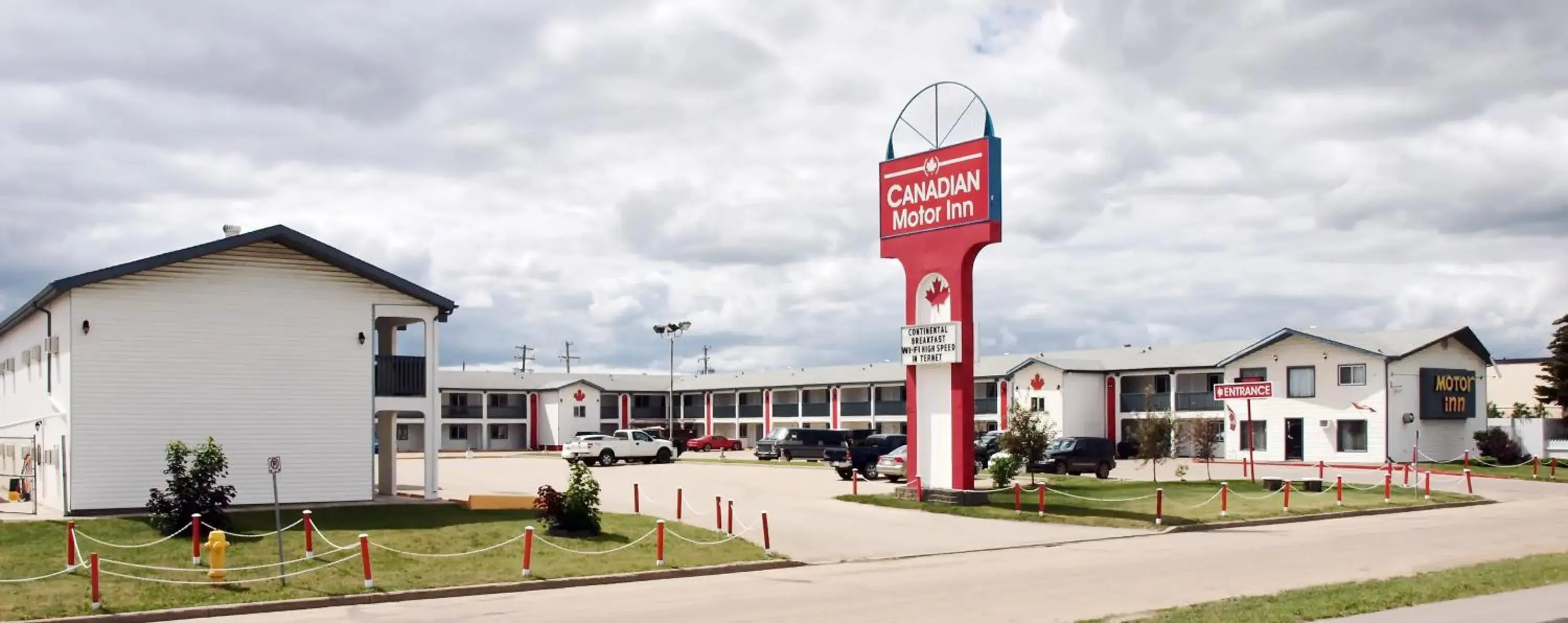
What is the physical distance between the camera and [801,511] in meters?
30.8

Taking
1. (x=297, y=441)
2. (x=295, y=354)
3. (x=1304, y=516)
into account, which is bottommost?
(x=1304, y=516)

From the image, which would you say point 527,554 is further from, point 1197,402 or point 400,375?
point 1197,402

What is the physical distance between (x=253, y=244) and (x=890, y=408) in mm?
54262

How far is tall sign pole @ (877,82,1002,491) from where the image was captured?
102 ft

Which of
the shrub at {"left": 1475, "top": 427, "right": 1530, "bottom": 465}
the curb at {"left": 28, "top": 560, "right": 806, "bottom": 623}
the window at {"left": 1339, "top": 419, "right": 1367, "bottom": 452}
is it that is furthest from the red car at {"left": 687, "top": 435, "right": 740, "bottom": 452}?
the curb at {"left": 28, "top": 560, "right": 806, "bottom": 623}

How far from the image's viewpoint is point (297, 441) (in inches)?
1139

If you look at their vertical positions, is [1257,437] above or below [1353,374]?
below

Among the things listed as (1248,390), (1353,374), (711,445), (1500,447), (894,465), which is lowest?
(711,445)

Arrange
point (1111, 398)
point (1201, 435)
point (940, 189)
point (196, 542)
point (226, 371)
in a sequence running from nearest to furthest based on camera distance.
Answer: point (196, 542) < point (226, 371) < point (940, 189) < point (1201, 435) < point (1111, 398)

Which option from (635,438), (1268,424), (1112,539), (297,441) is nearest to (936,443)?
(1112,539)

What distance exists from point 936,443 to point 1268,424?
32.4 meters

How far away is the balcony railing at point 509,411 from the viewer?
290 feet

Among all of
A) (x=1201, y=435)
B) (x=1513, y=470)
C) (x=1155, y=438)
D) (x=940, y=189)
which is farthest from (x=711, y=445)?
(x=940, y=189)

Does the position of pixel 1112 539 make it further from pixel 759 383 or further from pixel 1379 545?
pixel 759 383
